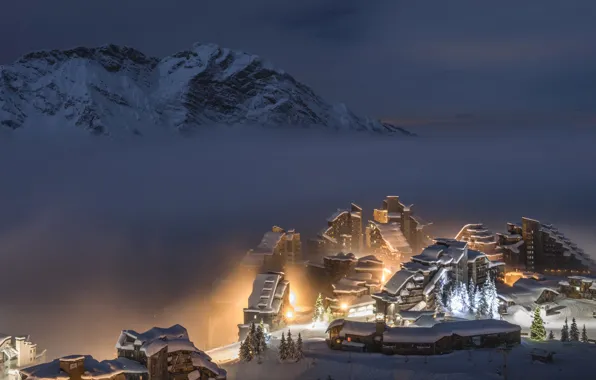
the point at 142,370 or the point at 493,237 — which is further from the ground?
the point at 493,237

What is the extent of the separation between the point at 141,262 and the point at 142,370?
8590 centimetres

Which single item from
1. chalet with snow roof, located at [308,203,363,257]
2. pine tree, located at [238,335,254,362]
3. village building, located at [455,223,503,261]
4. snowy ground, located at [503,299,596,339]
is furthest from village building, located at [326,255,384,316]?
pine tree, located at [238,335,254,362]

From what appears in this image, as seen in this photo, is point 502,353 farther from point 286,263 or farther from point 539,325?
point 286,263

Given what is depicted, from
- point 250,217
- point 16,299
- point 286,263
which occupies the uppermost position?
point 250,217

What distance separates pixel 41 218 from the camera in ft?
632

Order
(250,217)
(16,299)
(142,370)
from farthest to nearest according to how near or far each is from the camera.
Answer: (250,217)
(16,299)
(142,370)

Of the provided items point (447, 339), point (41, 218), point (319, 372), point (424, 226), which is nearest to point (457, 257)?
point (447, 339)

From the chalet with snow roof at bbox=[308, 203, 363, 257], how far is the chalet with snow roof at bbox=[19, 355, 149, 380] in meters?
43.2

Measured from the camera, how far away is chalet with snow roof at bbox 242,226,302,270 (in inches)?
2440

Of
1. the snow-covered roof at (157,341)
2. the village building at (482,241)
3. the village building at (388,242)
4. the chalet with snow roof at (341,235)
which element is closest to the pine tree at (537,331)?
the village building at (482,241)

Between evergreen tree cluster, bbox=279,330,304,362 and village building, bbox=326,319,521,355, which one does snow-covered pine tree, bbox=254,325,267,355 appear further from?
village building, bbox=326,319,521,355

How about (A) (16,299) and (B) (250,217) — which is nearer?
(A) (16,299)

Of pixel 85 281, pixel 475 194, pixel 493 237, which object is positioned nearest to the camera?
pixel 493 237

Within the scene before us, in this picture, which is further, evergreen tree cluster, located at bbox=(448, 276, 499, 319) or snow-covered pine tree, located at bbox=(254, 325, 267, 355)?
evergreen tree cluster, located at bbox=(448, 276, 499, 319)
